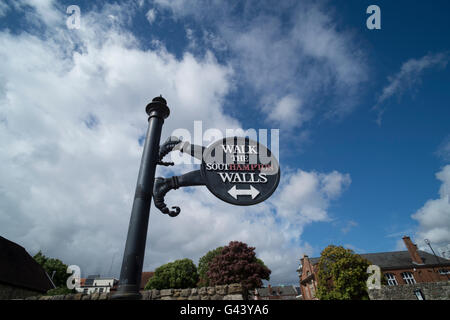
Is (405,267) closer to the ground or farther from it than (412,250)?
closer to the ground

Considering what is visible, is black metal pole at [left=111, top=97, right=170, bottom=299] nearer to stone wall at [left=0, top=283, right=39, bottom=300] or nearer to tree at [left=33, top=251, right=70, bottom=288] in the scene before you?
stone wall at [left=0, top=283, right=39, bottom=300]

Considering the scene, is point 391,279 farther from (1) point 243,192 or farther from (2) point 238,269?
(1) point 243,192

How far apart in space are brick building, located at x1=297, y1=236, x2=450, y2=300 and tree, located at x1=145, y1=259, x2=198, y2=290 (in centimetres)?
2059

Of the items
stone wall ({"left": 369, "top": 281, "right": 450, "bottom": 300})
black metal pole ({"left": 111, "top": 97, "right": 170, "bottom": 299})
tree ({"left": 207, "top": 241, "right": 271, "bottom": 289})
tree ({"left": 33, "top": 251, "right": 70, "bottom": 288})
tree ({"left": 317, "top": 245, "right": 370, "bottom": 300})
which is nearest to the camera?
black metal pole ({"left": 111, "top": 97, "right": 170, "bottom": 299})

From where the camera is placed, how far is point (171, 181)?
455 centimetres

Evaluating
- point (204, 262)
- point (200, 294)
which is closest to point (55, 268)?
point (204, 262)

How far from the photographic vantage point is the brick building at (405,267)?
123 ft

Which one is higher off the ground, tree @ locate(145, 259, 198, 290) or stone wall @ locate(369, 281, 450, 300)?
tree @ locate(145, 259, 198, 290)

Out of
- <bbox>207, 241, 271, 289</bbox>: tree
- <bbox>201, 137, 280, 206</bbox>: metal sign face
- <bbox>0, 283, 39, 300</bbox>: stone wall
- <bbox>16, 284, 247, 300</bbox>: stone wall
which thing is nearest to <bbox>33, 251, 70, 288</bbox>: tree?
<bbox>0, 283, 39, 300</bbox>: stone wall

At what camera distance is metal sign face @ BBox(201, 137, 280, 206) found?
172 inches

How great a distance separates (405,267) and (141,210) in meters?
52.2
